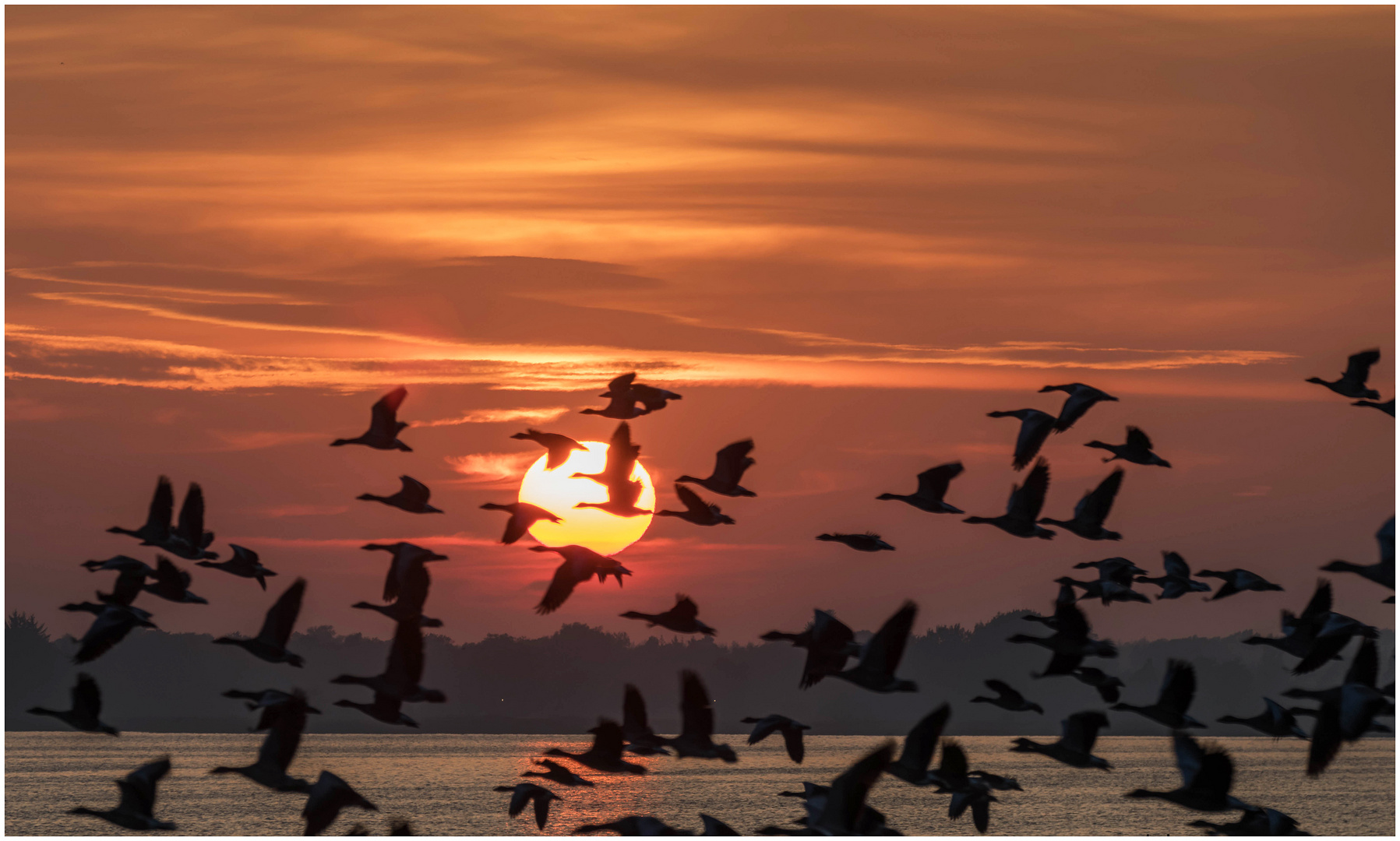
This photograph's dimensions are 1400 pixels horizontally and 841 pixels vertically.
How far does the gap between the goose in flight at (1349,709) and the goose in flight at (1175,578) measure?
651 centimetres

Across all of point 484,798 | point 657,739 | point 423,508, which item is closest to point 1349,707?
point 657,739

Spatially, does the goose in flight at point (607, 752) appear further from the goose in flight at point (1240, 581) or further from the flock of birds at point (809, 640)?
the goose in flight at point (1240, 581)

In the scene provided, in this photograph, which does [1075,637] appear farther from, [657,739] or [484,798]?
[484,798]

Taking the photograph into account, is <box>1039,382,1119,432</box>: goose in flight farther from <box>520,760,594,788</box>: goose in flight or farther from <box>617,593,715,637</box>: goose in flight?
<box>520,760,594,788</box>: goose in flight

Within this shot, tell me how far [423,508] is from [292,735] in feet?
19.5

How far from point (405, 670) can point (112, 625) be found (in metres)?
5.72

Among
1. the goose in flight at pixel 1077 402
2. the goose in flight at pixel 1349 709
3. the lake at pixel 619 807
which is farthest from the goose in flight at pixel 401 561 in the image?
the lake at pixel 619 807

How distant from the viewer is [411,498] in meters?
33.6

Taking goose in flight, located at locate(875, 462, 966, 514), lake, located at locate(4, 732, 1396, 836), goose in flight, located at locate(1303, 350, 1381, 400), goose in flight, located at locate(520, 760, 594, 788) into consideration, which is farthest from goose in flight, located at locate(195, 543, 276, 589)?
lake, located at locate(4, 732, 1396, 836)

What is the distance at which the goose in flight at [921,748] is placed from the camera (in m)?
28.5

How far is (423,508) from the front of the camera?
33.9m

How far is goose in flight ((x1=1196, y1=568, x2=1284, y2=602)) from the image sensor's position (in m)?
34.1

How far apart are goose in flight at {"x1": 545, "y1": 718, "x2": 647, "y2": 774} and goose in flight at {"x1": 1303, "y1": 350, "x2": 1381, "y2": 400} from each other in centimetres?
1779

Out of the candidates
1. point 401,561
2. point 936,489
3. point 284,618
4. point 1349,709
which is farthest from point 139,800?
point 1349,709
